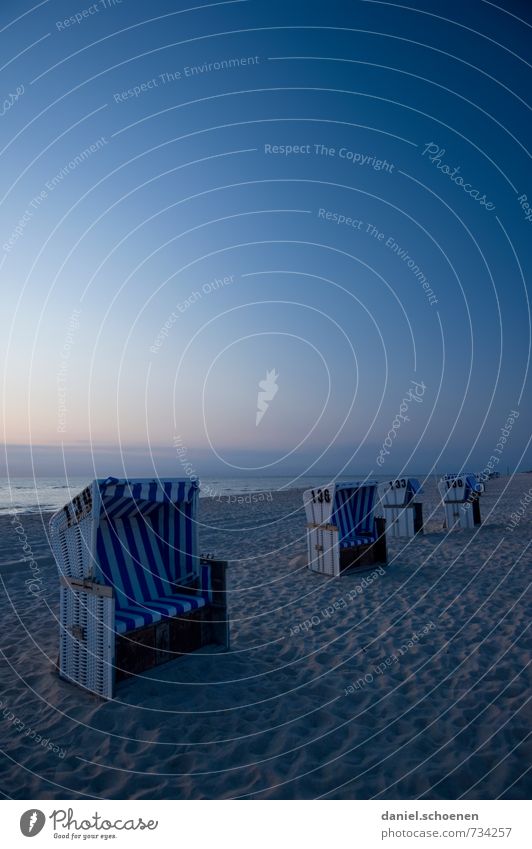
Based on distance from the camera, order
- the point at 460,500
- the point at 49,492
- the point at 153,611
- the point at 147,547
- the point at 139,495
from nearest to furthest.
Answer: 1. the point at 139,495
2. the point at 153,611
3. the point at 147,547
4. the point at 460,500
5. the point at 49,492

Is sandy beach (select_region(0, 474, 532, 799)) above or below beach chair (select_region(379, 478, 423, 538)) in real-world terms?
below

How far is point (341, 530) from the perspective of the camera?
10312 mm

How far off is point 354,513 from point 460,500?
286 inches

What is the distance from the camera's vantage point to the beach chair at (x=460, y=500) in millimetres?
15977

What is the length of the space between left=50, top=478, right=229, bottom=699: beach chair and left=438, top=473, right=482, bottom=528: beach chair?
39.3 ft

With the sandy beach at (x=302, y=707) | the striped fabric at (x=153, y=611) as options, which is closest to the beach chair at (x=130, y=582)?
the striped fabric at (x=153, y=611)

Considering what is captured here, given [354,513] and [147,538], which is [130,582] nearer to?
[147,538]

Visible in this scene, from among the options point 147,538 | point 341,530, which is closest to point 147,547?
point 147,538

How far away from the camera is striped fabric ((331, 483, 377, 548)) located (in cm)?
1012

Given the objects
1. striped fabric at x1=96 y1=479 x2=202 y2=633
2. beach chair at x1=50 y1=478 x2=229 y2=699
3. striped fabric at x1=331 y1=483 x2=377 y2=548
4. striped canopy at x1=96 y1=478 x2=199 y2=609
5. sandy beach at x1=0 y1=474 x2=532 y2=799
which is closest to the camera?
sandy beach at x1=0 y1=474 x2=532 y2=799
